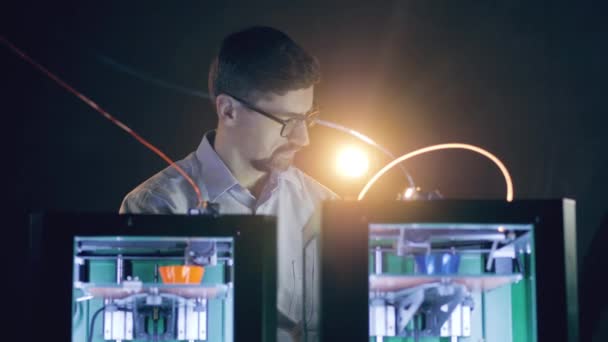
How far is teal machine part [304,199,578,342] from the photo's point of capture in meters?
1.68

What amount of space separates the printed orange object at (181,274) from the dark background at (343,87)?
188 cm

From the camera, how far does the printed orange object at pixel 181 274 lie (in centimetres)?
186

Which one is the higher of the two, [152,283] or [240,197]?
[240,197]

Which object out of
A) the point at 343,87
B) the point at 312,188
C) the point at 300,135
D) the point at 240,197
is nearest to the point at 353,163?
the point at 312,188

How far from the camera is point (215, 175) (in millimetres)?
2951

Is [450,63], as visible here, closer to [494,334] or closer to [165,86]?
[165,86]

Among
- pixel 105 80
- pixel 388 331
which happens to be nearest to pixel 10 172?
pixel 105 80

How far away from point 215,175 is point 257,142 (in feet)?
0.68

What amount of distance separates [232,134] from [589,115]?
5.58ft

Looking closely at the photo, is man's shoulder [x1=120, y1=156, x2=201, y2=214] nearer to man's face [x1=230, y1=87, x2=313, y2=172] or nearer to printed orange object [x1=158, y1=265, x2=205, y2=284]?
man's face [x1=230, y1=87, x2=313, y2=172]

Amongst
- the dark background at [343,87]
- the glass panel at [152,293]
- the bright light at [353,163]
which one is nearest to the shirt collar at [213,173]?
the bright light at [353,163]

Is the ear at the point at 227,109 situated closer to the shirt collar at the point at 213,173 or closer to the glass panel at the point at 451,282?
the shirt collar at the point at 213,173

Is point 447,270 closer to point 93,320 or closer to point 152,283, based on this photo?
point 152,283

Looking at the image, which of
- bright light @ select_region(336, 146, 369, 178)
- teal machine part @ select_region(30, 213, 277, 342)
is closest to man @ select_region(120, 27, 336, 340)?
bright light @ select_region(336, 146, 369, 178)
